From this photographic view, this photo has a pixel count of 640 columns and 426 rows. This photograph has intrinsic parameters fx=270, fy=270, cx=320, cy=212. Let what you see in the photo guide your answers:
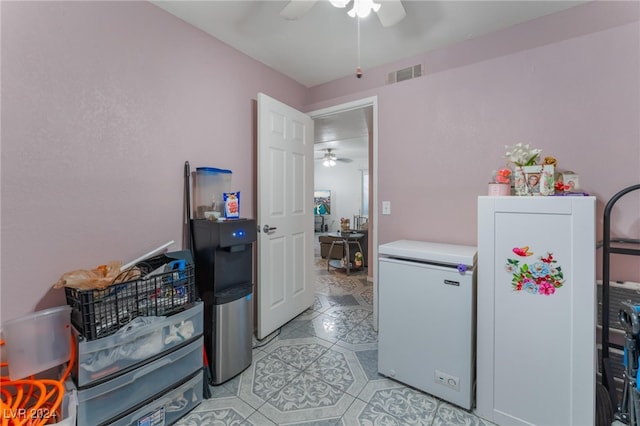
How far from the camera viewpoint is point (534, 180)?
1.51 meters

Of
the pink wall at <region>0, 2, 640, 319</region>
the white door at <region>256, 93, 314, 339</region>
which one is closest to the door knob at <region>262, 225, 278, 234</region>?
the white door at <region>256, 93, 314, 339</region>


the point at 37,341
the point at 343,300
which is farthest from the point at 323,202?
the point at 37,341

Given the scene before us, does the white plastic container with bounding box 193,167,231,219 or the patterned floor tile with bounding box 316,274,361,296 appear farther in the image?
the patterned floor tile with bounding box 316,274,361,296

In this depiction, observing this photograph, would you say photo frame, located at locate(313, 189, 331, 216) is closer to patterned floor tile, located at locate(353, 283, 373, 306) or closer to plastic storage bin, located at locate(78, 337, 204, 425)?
patterned floor tile, located at locate(353, 283, 373, 306)

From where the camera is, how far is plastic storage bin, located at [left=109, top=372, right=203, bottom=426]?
136cm

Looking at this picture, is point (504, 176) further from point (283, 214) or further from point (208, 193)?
point (208, 193)

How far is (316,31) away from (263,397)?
8.53 feet

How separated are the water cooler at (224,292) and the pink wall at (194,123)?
32 centimetres

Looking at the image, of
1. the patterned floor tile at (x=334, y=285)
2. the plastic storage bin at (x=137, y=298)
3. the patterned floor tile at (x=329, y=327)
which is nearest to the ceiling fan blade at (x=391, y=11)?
the plastic storage bin at (x=137, y=298)

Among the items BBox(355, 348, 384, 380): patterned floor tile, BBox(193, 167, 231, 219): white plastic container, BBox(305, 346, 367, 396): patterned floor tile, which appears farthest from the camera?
BBox(193, 167, 231, 219): white plastic container

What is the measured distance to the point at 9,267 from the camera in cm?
130

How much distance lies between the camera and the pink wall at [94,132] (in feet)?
4.31

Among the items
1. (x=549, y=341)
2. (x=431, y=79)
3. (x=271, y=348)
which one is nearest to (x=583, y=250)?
(x=549, y=341)

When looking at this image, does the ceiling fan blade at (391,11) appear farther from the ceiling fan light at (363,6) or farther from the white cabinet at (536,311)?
the white cabinet at (536,311)
